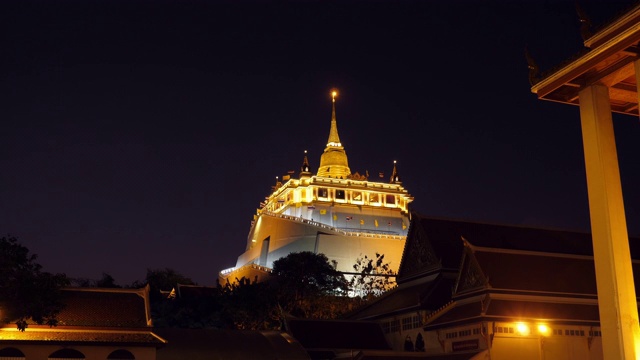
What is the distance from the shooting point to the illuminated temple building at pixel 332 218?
291 feet

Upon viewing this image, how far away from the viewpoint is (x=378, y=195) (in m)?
99.2

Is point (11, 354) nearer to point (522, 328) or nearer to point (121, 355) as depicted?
point (121, 355)

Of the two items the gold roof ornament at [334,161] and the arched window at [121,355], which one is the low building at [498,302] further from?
the gold roof ornament at [334,161]

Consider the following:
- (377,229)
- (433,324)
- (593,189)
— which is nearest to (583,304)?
(433,324)

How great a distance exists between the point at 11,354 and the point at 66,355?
2015 millimetres

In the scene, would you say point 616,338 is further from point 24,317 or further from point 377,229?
point 377,229

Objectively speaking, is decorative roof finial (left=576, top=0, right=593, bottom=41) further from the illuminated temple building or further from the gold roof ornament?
the gold roof ornament

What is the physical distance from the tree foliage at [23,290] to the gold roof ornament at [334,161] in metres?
73.4

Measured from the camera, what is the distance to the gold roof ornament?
334 ft

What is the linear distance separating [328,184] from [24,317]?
6944cm

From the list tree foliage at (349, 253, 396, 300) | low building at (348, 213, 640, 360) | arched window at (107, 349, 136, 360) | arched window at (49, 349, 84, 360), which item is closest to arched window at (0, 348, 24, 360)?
arched window at (49, 349, 84, 360)

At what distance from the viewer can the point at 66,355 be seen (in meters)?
29.1

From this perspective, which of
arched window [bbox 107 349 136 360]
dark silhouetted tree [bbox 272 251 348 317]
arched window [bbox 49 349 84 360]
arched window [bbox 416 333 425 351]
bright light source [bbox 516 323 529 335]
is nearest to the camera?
bright light source [bbox 516 323 529 335]

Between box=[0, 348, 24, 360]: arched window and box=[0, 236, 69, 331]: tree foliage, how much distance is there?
3.66 feet
